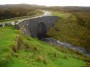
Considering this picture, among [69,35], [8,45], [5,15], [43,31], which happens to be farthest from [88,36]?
[8,45]

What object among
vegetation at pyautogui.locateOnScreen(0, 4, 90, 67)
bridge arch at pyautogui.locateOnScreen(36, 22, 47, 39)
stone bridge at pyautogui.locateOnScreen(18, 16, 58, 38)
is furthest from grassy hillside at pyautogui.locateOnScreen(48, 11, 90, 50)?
bridge arch at pyautogui.locateOnScreen(36, 22, 47, 39)

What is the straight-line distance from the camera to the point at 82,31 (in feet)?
199

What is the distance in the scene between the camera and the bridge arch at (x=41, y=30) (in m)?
57.1

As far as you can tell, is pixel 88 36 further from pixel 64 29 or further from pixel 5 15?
pixel 5 15

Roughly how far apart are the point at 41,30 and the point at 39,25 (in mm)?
1647

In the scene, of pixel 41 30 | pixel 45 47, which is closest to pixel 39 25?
pixel 41 30

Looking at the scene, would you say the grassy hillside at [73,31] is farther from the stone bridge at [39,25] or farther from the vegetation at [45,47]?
the stone bridge at [39,25]

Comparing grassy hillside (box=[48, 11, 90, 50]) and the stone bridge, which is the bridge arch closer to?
the stone bridge

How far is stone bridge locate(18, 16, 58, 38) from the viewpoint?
4905cm

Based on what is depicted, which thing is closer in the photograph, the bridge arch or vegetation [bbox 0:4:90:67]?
vegetation [bbox 0:4:90:67]

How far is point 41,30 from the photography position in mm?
58781

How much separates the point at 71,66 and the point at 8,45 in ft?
31.8

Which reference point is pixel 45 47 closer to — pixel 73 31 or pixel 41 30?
pixel 41 30

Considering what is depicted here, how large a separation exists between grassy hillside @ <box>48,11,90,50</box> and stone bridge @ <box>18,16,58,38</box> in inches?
49.5
